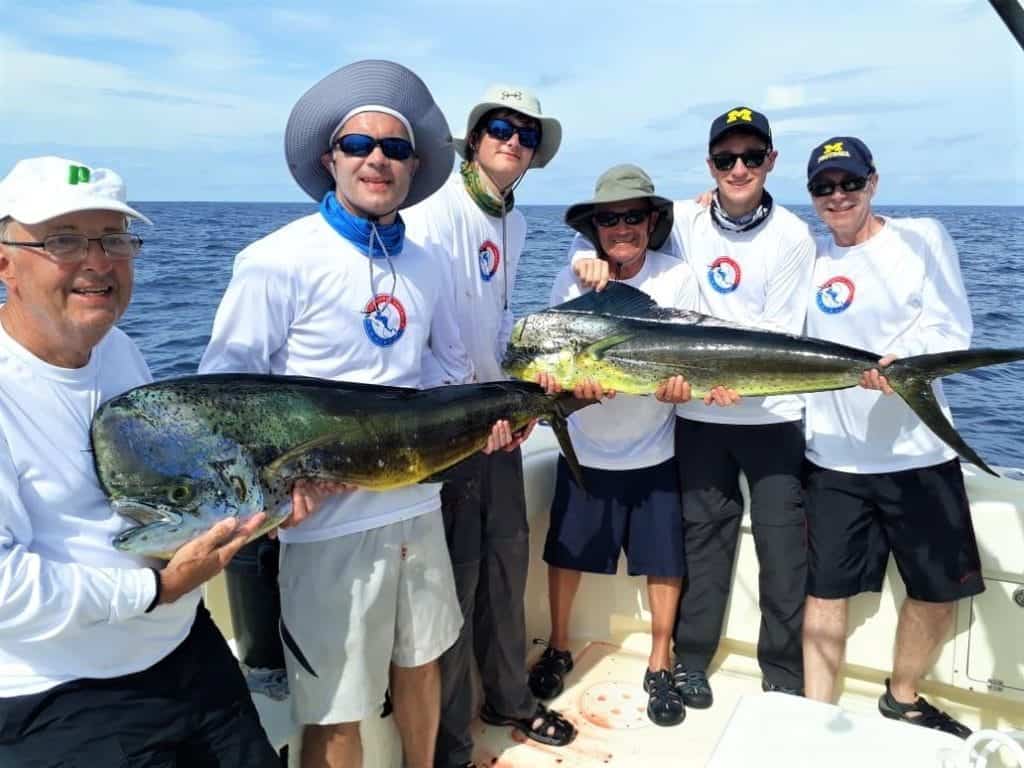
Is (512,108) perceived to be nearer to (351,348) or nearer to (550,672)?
(351,348)

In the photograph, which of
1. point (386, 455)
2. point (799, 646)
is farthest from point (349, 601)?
point (799, 646)

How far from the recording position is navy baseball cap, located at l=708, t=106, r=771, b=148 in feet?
9.64

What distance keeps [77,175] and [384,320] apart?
819mm

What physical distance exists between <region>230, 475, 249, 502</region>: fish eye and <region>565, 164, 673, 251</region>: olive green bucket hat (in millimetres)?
1661

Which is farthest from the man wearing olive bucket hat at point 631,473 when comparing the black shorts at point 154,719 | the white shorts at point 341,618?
the black shorts at point 154,719

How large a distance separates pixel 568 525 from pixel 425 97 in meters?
1.66

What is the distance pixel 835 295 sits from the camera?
9.27ft

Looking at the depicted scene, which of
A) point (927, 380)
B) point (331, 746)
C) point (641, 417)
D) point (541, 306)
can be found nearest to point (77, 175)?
point (331, 746)

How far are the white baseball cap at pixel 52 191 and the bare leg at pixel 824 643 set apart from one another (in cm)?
254

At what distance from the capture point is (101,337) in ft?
5.18

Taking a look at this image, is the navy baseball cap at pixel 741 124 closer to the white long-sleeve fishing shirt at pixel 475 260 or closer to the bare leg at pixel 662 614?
the white long-sleeve fishing shirt at pixel 475 260

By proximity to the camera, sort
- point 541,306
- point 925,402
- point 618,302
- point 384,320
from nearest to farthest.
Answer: point 384,320 → point 925,402 → point 618,302 → point 541,306

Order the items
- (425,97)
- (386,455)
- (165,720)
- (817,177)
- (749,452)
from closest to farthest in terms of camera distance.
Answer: (165,720), (386,455), (425,97), (817,177), (749,452)

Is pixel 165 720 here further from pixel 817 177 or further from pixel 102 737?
pixel 817 177
